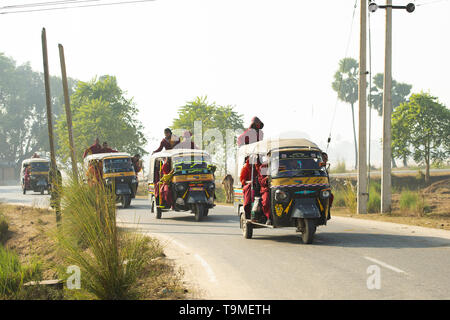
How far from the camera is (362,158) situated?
2139cm

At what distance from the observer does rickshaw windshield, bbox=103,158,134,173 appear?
82.1 feet

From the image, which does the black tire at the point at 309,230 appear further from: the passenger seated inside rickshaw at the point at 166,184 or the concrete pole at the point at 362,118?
the concrete pole at the point at 362,118

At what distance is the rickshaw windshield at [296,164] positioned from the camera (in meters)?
12.3

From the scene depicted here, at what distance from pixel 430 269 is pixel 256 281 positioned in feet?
10.3

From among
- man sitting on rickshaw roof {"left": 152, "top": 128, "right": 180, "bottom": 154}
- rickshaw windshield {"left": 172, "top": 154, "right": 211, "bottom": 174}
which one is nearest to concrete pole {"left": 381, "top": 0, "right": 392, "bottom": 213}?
rickshaw windshield {"left": 172, "top": 154, "right": 211, "bottom": 174}

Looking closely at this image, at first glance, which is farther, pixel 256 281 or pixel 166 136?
pixel 166 136

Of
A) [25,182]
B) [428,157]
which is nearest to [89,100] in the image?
[25,182]

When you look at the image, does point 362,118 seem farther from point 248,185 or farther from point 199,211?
point 248,185

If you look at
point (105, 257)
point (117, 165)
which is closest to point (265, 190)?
point (105, 257)

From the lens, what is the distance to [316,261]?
9977 mm

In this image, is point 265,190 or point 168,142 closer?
point 265,190

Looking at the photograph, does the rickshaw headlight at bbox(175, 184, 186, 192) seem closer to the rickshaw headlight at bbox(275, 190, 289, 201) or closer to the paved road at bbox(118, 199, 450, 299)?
the paved road at bbox(118, 199, 450, 299)

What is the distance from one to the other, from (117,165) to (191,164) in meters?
7.81

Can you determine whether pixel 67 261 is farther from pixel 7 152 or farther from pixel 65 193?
pixel 7 152
